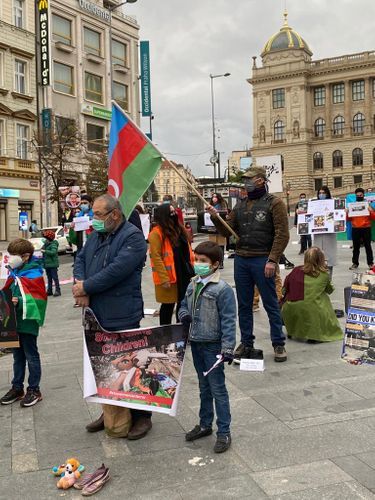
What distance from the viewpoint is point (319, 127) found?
88.7 meters

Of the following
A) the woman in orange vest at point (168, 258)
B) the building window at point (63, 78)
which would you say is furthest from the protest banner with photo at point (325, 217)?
the building window at point (63, 78)

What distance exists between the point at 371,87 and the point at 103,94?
180ft

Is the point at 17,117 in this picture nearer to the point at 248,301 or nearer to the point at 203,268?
the point at 248,301

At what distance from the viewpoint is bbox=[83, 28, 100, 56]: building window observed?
43188 millimetres

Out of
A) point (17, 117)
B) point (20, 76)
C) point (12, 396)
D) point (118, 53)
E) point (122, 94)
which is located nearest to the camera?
point (12, 396)

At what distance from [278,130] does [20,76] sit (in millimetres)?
59319

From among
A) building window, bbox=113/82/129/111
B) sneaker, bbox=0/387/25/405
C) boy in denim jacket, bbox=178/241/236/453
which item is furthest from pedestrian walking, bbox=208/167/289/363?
building window, bbox=113/82/129/111

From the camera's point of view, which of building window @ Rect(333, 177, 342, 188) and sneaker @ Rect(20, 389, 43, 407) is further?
building window @ Rect(333, 177, 342, 188)

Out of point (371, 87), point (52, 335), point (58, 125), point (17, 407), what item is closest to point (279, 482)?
point (17, 407)

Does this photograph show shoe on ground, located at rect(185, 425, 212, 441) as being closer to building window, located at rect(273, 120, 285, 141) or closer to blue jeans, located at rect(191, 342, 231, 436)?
blue jeans, located at rect(191, 342, 231, 436)

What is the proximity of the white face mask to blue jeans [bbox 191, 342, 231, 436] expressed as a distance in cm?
192

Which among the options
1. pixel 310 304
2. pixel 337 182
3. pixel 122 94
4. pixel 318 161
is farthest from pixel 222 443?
pixel 318 161

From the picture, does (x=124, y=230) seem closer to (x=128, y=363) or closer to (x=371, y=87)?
(x=128, y=363)

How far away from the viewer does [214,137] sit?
51.9 metres
